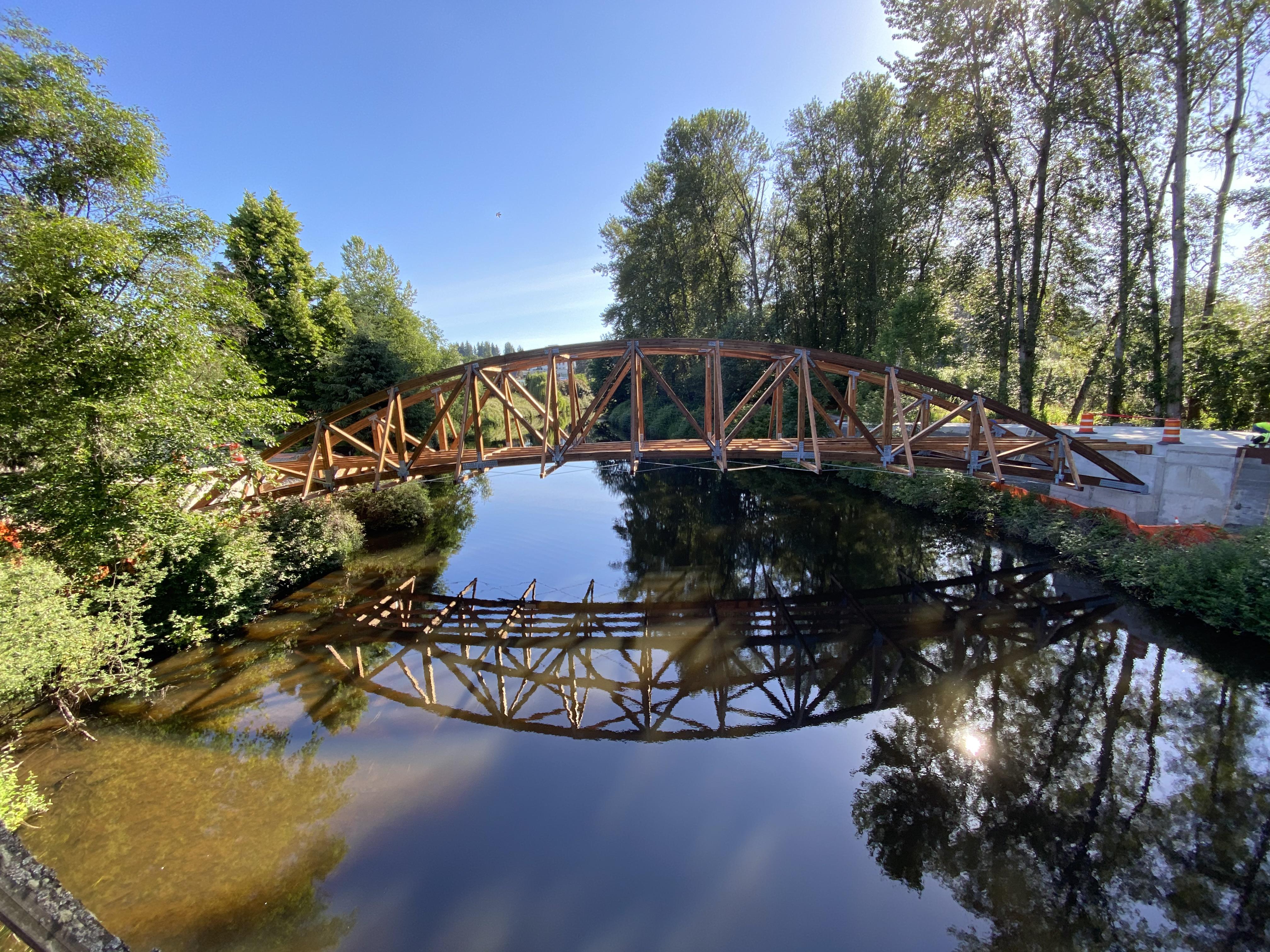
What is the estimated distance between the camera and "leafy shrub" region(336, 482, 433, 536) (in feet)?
55.0

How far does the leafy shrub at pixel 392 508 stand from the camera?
1675 cm

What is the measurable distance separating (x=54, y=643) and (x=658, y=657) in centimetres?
903

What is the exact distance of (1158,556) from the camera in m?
10.4

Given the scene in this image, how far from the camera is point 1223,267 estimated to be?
17109mm

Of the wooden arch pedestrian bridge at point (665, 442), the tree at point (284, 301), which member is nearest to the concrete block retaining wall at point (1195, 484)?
the wooden arch pedestrian bridge at point (665, 442)

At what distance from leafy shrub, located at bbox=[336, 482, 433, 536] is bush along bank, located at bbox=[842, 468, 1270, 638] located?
1985 cm

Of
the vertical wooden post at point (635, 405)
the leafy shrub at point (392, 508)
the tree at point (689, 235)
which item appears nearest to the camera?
the vertical wooden post at point (635, 405)

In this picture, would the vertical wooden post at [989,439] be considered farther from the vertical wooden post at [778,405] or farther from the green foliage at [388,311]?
the green foliage at [388,311]

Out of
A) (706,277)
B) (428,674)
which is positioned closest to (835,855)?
(428,674)

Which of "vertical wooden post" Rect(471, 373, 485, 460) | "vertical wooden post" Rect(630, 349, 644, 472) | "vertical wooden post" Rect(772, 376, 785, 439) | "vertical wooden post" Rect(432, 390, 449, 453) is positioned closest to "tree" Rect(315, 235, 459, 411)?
"vertical wooden post" Rect(432, 390, 449, 453)

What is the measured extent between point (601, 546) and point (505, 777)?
1013 cm

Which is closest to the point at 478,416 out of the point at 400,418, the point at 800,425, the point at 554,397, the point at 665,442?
the point at 554,397

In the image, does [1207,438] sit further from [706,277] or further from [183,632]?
[706,277]

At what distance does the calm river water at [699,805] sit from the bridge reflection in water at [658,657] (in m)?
0.09
